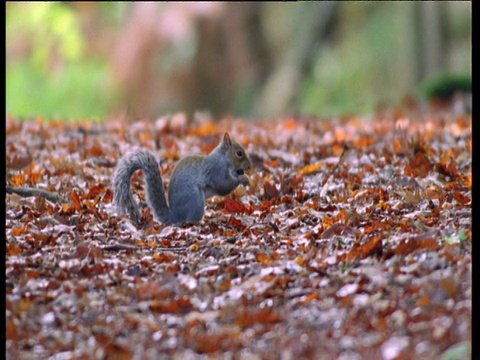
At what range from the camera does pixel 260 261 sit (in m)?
4.87

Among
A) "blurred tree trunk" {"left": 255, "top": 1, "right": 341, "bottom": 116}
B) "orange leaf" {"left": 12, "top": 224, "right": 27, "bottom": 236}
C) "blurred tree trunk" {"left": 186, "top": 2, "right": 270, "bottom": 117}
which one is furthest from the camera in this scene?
"blurred tree trunk" {"left": 255, "top": 1, "right": 341, "bottom": 116}

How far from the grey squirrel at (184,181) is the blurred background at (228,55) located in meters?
8.06

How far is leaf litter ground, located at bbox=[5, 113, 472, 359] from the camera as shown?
3836 mm

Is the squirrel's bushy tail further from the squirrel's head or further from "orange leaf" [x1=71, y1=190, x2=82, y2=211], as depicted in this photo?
the squirrel's head

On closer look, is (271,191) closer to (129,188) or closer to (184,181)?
(184,181)

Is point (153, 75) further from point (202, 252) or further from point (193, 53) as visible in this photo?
point (202, 252)

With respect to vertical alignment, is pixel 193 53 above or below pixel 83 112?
above

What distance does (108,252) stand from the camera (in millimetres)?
5188

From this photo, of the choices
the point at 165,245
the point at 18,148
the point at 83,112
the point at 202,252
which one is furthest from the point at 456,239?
the point at 83,112

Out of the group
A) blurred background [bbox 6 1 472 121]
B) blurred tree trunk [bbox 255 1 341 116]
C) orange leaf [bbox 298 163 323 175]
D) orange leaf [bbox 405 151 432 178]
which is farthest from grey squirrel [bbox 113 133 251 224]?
blurred tree trunk [bbox 255 1 341 116]

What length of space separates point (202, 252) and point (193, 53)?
442 inches

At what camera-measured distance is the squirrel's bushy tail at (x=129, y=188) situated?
18.8 feet

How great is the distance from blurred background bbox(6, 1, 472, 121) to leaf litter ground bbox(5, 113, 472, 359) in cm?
714

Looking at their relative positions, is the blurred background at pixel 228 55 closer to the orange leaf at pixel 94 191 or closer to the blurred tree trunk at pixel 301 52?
the blurred tree trunk at pixel 301 52
